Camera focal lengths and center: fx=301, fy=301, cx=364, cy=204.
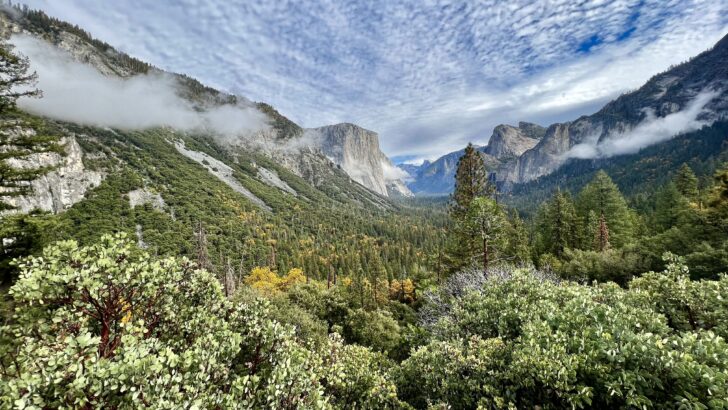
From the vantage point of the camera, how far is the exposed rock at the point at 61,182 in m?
81.0

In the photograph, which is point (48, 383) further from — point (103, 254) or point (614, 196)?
point (614, 196)

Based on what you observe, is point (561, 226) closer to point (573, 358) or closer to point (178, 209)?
point (573, 358)

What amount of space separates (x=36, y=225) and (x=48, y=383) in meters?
17.2

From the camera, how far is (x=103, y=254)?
6160 millimetres

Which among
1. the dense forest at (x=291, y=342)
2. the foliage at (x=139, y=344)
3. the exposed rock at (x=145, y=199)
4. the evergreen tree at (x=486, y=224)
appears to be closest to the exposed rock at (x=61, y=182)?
the exposed rock at (x=145, y=199)

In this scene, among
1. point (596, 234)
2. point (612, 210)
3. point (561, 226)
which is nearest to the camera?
point (596, 234)

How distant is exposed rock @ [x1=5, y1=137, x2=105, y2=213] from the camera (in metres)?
81.0

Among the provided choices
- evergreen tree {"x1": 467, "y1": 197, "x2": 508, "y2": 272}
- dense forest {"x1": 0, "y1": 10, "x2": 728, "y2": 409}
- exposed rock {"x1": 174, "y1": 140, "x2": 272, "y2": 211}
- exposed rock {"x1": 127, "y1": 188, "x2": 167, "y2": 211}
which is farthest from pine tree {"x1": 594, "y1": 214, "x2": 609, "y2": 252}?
exposed rock {"x1": 174, "y1": 140, "x2": 272, "y2": 211}

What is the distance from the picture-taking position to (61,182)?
300ft

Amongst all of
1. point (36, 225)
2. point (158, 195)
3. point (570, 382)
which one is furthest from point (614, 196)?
point (158, 195)

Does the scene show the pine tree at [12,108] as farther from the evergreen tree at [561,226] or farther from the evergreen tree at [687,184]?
the evergreen tree at [687,184]

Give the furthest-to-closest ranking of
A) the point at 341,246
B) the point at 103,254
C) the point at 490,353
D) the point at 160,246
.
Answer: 1. the point at 341,246
2. the point at 160,246
3. the point at 490,353
4. the point at 103,254

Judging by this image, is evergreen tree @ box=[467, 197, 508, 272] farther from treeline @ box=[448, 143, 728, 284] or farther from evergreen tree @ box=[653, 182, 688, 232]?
evergreen tree @ box=[653, 182, 688, 232]

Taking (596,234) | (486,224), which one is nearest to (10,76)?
(486,224)
